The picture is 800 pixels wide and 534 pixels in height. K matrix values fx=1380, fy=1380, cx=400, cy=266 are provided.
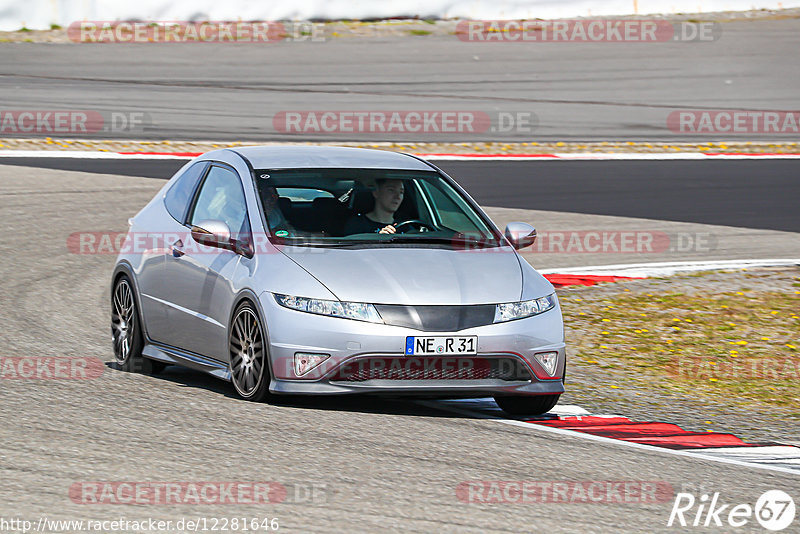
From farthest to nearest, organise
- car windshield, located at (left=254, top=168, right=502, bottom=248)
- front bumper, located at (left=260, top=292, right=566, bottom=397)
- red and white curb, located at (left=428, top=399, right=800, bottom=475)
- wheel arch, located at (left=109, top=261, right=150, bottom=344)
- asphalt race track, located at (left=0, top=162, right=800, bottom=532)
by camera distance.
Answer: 1. wheel arch, located at (left=109, top=261, right=150, bottom=344)
2. car windshield, located at (left=254, top=168, right=502, bottom=248)
3. front bumper, located at (left=260, top=292, right=566, bottom=397)
4. red and white curb, located at (left=428, top=399, right=800, bottom=475)
5. asphalt race track, located at (left=0, top=162, right=800, bottom=532)

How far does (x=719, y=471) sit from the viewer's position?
667cm

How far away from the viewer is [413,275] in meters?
7.48

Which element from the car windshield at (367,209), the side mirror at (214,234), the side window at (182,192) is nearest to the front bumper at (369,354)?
the side mirror at (214,234)

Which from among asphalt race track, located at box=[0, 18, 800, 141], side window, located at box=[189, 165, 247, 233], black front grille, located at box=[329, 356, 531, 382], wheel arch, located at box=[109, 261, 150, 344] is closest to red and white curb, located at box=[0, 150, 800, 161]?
asphalt race track, located at box=[0, 18, 800, 141]

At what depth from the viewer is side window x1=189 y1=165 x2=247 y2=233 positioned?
828cm

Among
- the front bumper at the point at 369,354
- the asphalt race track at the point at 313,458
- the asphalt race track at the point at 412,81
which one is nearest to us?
the asphalt race track at the point at 313,458

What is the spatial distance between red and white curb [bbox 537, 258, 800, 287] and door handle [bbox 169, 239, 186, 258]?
17.5ft

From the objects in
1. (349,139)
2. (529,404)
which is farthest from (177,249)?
(349,139)

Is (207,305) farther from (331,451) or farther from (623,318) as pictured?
(623,318)

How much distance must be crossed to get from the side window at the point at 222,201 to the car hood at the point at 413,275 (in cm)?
65

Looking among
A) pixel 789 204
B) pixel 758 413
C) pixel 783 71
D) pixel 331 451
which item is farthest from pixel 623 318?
pixel 783 71

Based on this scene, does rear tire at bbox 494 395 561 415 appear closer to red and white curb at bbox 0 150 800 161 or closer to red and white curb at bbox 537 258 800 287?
red and white curb at bbox 537 258 800 287

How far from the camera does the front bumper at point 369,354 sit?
23.6 ft

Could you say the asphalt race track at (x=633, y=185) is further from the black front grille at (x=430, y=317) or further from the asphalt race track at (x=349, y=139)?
the black front grille at (x=430, y=317)
